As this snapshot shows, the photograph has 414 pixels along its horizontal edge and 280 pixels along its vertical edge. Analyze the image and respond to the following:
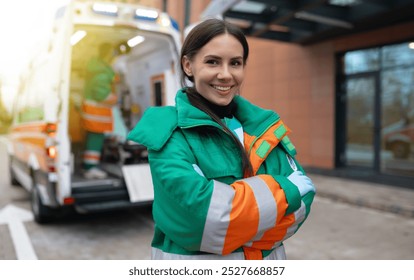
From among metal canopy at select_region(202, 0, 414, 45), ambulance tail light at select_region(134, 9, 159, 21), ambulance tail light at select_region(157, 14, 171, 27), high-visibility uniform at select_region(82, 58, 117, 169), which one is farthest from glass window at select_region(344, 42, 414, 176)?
high-visibility uniform at select_region(82, 58, 117, 169)

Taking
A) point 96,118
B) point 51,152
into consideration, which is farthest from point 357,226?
point 51,152

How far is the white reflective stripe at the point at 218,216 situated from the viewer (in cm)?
112

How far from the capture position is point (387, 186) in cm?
768

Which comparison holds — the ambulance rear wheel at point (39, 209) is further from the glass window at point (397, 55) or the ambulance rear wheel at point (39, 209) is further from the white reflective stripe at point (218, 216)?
the glass window at point (397, 55)

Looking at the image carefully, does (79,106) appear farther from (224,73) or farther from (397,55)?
(397,55)

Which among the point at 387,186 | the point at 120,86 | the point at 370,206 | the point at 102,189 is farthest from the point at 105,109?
the point at 387,186

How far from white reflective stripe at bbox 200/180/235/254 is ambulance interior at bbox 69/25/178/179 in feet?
13.9

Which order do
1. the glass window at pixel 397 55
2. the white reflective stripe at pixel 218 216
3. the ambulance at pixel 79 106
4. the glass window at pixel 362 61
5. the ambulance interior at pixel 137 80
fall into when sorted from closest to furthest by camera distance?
the white reflective stripe at pixel 218 216 → the ambulance at pixel 79 106 → the ambulance interior at pixel 137 80 → the glass window at pixel 397 55 → the glass window at pixel 362 61

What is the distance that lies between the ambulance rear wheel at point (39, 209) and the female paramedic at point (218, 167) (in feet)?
13.9

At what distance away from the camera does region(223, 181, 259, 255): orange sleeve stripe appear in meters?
1.13

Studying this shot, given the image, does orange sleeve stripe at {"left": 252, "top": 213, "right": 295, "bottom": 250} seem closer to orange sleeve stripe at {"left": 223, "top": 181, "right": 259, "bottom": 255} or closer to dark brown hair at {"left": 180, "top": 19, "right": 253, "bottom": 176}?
orange sleeve stripe at {"left": 223, "top": 181, "right": 259, "bottom": 255}

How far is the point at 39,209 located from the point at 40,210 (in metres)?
0.02

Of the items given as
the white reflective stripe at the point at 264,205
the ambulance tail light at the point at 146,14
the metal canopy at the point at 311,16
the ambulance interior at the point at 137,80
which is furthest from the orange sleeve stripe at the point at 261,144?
the metal canopy at the point at 311,16

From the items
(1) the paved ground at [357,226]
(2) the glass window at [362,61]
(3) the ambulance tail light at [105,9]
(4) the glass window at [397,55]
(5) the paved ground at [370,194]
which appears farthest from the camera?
(2) the glass window at [362,61]
